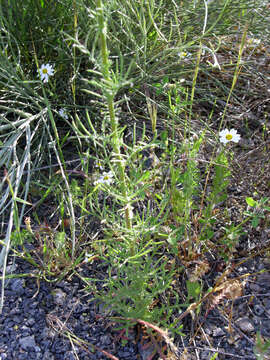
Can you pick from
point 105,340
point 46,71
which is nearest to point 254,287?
point 105,340

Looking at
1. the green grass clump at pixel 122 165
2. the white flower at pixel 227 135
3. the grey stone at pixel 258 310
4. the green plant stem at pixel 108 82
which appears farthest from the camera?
the white flower at pixel 227 135

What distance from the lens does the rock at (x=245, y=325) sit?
120 centimetres

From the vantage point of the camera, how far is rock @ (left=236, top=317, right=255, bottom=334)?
1201 millimetres

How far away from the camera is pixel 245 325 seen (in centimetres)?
121

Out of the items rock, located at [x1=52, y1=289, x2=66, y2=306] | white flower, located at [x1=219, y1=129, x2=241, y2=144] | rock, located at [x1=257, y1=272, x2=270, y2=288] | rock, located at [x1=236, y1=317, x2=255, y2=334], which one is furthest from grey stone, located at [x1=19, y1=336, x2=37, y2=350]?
white flower, located at [x1=219, y1=129, x2=241, y2=144]

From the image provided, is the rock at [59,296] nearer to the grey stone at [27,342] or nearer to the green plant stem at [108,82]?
the grey stone at [27,342]

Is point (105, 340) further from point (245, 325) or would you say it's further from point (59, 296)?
point (245, 325)

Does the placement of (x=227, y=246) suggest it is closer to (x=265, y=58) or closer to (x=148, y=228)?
(x=148, y=228)

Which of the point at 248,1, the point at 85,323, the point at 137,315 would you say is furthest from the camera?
the point at 248,1

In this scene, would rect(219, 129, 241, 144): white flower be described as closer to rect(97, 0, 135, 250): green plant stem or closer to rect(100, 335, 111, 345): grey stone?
rect(97, 0, 135, 250): green plant stem

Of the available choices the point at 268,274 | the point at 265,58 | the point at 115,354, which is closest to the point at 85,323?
the point at 115,354

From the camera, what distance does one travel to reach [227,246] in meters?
1.35

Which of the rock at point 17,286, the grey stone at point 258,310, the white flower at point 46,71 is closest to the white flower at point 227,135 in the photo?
the grey stone at point 258,310

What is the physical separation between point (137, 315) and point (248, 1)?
1628mm
